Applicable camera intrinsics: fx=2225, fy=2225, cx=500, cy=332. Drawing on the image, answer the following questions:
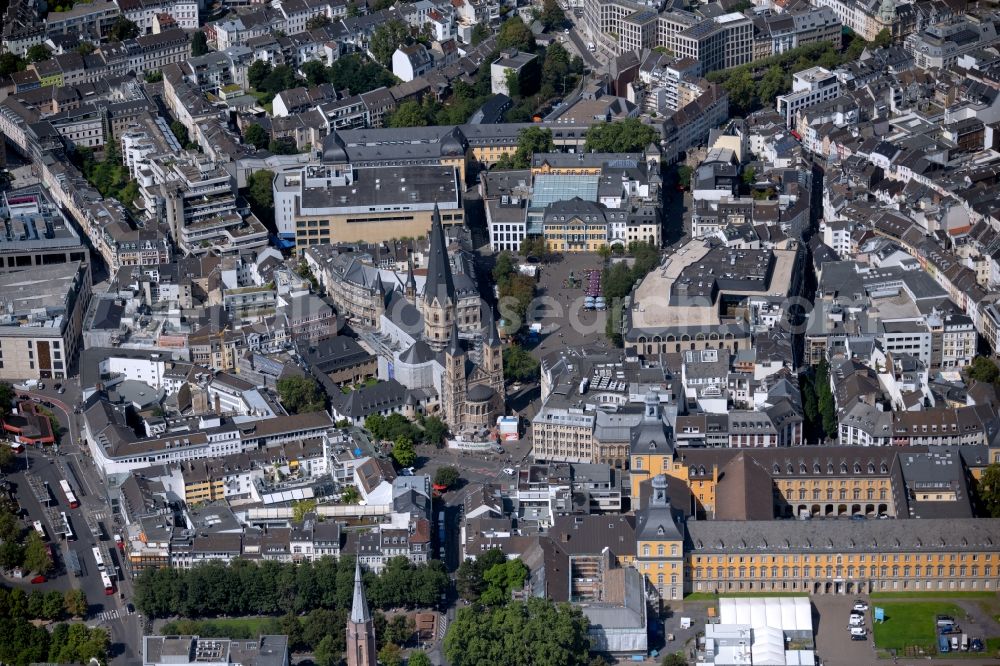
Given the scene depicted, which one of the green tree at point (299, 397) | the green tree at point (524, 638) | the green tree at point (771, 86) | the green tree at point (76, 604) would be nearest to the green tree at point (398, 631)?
the green tree at point (524, 638)

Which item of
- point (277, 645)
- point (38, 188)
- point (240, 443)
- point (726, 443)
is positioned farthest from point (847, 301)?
point (38, 188)

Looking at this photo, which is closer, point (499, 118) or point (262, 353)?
point (262, 353)

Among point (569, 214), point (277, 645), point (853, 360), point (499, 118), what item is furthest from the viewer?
point (499, 118)

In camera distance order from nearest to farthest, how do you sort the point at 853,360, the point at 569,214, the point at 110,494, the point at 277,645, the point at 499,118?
1. the point at 277,645
2. the point at 110,494
3. the point at 853,360
4. the point at 569,214
5. the point at 499,118

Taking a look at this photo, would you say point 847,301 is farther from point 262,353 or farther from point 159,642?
point 159,642

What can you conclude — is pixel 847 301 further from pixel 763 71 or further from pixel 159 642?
pixel 159 642

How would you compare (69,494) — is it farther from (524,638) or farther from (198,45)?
(198,45)

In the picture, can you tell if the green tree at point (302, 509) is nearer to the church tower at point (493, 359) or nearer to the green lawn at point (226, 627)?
the green lawn at point (226, 627)

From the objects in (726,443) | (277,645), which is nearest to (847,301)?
(726,443)
